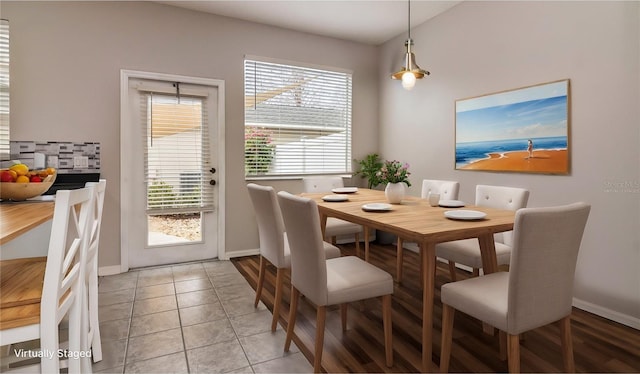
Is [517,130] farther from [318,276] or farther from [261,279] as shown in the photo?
[261,279]

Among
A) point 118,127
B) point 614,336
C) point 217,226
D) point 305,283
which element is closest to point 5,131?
point 118,127

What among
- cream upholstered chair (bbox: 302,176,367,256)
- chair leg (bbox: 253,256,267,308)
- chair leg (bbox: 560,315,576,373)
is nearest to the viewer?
chair leg (bbox: 560,315,576,373)

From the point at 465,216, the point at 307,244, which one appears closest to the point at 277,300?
the point at 307,244

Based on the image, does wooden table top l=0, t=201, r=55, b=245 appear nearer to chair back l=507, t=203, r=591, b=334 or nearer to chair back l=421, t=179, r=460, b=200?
chair back l=507, t=203, r=591, b=334

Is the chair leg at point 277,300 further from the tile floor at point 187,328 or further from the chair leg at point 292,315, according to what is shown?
the chair leg at point 292,315

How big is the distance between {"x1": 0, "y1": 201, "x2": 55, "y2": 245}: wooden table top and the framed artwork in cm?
324

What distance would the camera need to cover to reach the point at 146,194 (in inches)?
136

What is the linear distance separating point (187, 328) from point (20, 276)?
1140mm

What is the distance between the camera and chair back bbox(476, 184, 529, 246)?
7.68 feet

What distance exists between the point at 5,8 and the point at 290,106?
2.75m

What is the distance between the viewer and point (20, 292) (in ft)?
3.70

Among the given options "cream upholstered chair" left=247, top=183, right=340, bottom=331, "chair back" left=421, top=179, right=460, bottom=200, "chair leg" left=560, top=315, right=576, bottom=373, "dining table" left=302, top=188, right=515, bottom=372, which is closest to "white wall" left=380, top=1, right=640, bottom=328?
"chair back" left=421, top=179, right=460, bottom=200

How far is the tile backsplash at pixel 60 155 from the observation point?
292 cm

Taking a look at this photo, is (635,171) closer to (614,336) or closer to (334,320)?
(614,336)
